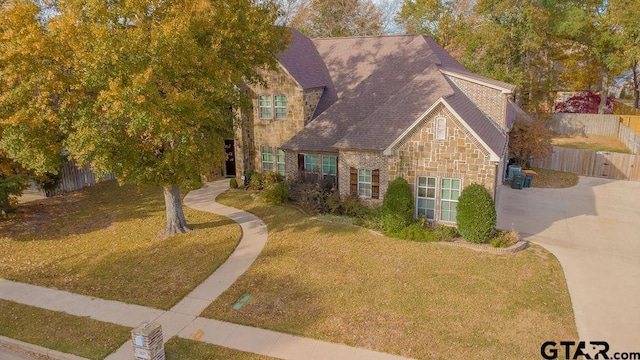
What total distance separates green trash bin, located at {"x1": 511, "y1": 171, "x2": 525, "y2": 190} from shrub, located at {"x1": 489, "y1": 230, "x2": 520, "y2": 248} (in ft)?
28.0

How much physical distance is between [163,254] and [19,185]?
9302mm

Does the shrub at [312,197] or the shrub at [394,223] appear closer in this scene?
the shrub at [394,223]

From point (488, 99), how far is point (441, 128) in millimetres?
6784

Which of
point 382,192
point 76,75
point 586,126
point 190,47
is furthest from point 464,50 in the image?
point 76,75

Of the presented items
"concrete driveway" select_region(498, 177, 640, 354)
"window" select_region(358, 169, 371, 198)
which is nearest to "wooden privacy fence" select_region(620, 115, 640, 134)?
"concrete driveway" select_region(498, 177, 640, 354)

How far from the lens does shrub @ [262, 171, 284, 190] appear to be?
84.3ft

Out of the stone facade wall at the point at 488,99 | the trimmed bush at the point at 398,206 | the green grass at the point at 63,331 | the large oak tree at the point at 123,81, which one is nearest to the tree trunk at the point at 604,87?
the stone facade wall at the point at 488,99

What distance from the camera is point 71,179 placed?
27250 mm

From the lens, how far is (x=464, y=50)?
3944 cm

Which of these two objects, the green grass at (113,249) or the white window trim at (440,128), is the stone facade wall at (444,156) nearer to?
the white window trim at (440,128)

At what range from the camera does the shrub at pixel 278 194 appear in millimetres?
23438

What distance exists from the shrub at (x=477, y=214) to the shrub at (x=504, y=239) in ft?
1.17

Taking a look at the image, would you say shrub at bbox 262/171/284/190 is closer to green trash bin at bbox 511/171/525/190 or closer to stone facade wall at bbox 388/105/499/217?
stone facade wall at bbox 388/105/499/217

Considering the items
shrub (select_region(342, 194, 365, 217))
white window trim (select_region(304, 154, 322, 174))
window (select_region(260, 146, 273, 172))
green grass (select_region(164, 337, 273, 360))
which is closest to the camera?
green grass (select_region(164, 337, 273, 360))
